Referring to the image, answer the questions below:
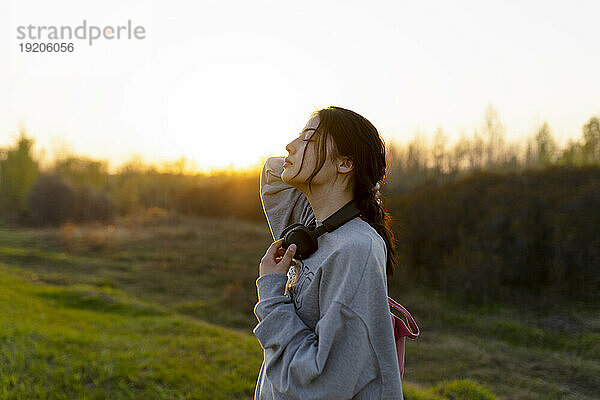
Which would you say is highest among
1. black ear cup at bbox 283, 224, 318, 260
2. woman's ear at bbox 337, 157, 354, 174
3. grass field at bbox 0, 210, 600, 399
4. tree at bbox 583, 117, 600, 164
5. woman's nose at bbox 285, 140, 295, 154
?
tree at bbox 583, 117, 600, 164

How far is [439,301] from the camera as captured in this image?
1066cm

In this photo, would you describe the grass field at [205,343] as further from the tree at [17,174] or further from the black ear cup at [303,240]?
the tree at [17,174]

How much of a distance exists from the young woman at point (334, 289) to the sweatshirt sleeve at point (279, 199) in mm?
385

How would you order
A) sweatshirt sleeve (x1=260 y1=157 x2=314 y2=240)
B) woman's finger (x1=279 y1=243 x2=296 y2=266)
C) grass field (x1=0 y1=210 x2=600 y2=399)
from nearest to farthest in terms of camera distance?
woman's finger (x1=279 y1=243 x2=296 y2=266) → sweatshirt sleeve (x1=260 y1=157 x2=314 y2=240) → grass field (x1=0 y1=210 x2=600 y2=399)

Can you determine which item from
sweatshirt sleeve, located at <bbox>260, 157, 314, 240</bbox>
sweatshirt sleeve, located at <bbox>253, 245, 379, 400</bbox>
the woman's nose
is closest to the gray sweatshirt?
sweatshirt sleeve, located at <bbox>253, 245, 379, 400</bbox>

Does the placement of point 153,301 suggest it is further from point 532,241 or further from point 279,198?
point 279,198

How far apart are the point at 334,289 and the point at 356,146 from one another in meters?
0.47

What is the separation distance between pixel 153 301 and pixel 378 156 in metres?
12.0

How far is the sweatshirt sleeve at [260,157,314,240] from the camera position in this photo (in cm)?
202

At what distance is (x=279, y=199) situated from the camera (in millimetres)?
2053

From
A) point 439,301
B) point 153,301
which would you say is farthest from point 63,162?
point 439,301

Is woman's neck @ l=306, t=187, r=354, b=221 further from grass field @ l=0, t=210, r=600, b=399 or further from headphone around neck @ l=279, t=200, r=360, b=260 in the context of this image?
grass field @ l=0, t=210, r=600, b=399

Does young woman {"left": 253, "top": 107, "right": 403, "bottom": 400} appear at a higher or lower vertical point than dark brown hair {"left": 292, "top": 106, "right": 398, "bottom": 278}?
lower

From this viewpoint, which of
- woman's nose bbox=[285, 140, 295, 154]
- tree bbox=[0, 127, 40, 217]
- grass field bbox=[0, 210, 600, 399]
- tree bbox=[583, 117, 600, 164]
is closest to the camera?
woman's nose bbox=[285, 140, 295, 154]
